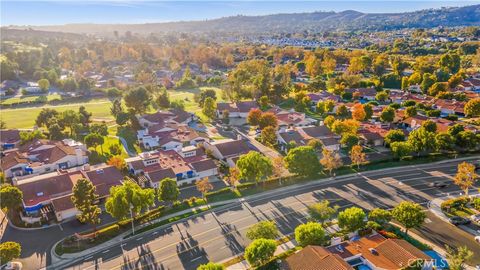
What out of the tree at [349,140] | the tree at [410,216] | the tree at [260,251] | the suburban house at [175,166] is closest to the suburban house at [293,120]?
the tree at [349,140]

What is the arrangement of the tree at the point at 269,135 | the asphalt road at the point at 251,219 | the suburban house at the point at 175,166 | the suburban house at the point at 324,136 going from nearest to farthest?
the asphalt road at the point at 251,219 < the suburban house at the point at 175,166 < the suburban house at the point at 324,136 < the tree at the point at 269,135

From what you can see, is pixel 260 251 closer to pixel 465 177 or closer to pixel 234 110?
pixel 465 177

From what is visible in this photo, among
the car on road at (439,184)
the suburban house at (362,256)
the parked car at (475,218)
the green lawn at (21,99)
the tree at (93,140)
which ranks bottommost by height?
the car on road at (439,184)

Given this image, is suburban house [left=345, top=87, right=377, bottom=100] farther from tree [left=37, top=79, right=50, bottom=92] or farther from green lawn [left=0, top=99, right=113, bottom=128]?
tree [left=37, top=79, right=50, bottom=92]

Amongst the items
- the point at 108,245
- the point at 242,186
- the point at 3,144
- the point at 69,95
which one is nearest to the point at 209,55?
the point at 69,95

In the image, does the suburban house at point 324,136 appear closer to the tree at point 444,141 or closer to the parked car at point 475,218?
the tree at point 444,141

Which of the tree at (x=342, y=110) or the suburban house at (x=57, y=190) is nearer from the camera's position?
the suburban house at (x=57, y=190)

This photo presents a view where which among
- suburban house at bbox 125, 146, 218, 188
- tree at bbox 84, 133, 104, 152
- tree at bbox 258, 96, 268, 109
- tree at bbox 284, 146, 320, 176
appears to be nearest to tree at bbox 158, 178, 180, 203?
suburban house at bbox 125, 146, 218, 188
